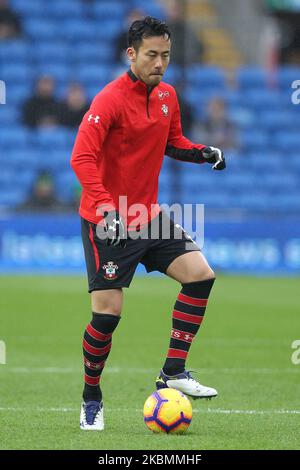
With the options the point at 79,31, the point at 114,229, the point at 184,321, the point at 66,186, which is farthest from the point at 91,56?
the point at 114,229

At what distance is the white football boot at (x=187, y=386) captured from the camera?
6.72m

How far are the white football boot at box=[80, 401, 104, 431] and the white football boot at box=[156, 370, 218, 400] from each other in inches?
18.8

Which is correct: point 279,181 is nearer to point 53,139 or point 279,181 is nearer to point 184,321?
point 53,139

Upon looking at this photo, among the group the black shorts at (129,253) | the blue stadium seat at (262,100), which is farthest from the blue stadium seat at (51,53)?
the black shorts at (129,253)

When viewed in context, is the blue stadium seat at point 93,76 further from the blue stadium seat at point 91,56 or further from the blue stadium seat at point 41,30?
the blue stadium seat at point 41,30

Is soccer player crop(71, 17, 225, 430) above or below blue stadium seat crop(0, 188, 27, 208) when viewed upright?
above

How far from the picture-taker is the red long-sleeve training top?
6.44m

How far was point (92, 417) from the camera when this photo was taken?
6.51 metres

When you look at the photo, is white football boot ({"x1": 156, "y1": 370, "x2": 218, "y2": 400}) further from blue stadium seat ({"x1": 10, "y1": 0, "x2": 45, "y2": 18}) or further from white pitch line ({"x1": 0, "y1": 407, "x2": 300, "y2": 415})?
blue stadium seat ({"x1": 10, "y1": 0, "x2": 45, "y2": 18})

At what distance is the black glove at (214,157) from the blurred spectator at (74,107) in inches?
528

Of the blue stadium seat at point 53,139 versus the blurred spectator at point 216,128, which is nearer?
the blurred spectator at point 216,128

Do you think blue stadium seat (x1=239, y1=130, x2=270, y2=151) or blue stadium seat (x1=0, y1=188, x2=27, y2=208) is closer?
blue stadium seat (x1=0, y1=188, x2=27, y2=208)

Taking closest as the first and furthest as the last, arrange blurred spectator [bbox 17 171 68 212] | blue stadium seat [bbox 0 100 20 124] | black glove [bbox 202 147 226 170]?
black glove [bbox 202 147 226 170] < blurred spectator [bbox 17 171 68 212] < blue stadium seat [bbox 0 100 20 124]

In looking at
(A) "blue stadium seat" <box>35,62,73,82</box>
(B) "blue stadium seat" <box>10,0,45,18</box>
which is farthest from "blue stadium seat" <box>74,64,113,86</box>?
(B) "blue stadium seat" <box>10,0,45,18</box>
